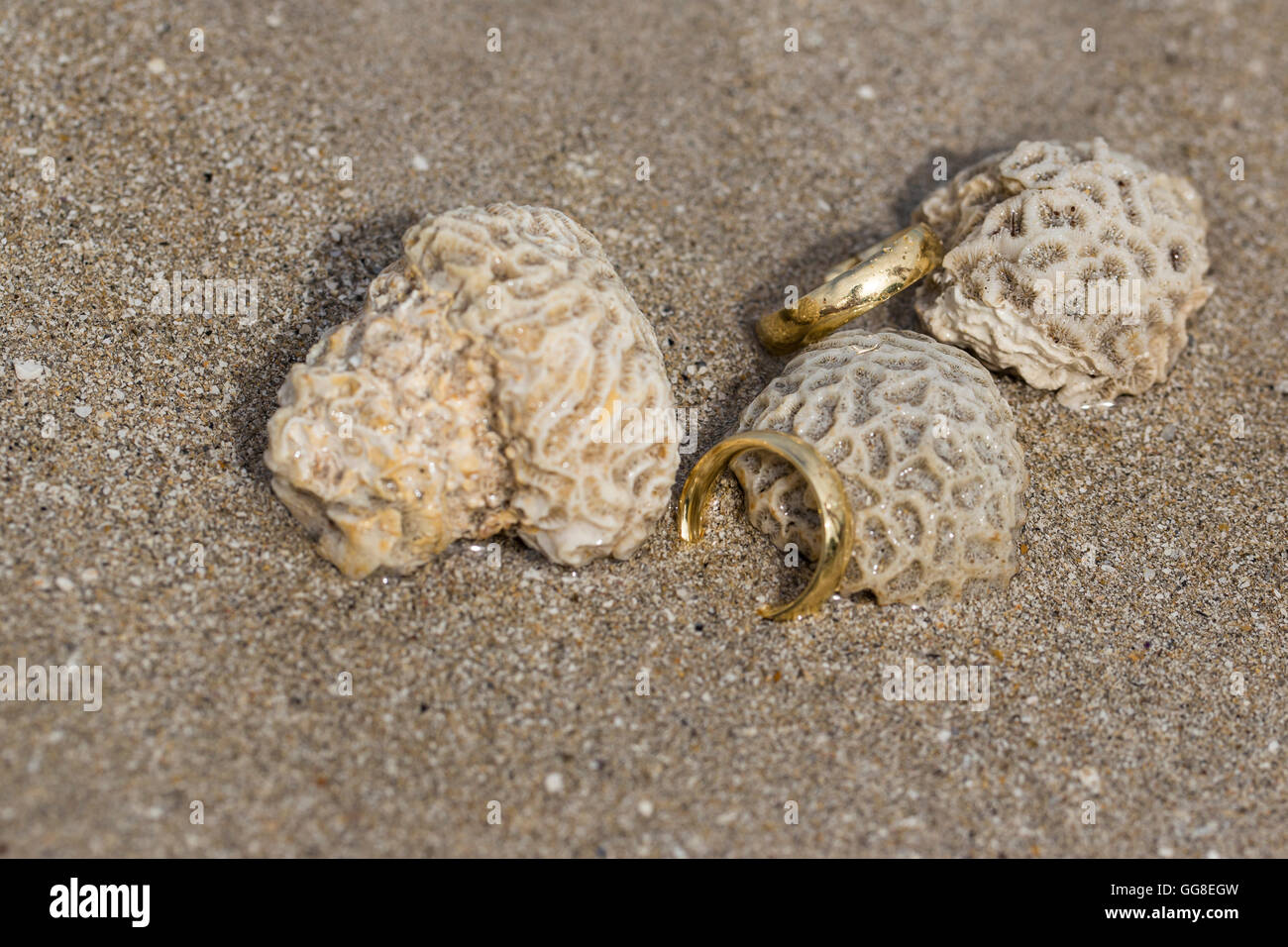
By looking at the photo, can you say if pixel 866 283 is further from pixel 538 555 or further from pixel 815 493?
pixel 538 555

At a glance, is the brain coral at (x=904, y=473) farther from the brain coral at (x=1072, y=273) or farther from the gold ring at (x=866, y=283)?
the brain coral at (x=1072, y=273)

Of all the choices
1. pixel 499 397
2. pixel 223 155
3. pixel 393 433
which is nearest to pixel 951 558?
pixel 499 397

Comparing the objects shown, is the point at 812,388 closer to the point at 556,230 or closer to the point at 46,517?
the point at 556,230

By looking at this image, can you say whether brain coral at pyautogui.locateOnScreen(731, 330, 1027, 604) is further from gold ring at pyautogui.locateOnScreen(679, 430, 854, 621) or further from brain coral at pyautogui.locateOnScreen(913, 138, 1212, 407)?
brain coral at pyautogui.locateOnScreen(913, 138, 1212, 407)

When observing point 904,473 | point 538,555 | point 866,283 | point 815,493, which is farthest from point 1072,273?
point 538,555

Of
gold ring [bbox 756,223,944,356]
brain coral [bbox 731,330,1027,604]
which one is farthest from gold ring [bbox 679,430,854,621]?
gold ring [bbox 756,223,944,356]

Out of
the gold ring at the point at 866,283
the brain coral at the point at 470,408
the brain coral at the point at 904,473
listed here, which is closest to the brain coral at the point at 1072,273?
the gold ring at the point at 866,283

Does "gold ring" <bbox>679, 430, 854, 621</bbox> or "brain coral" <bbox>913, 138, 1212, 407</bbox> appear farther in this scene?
"brain coral" <bbox>913, 138, 1212, 407</bbox>
